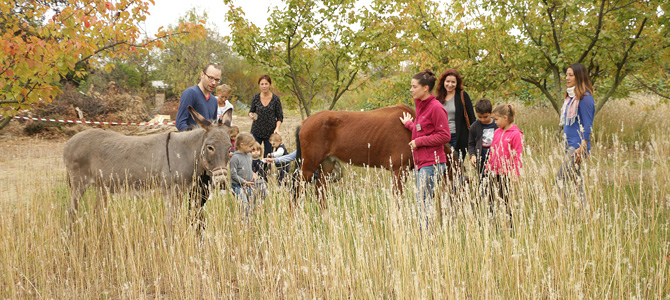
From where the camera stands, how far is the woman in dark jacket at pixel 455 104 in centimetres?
472

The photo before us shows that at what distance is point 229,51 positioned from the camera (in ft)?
103

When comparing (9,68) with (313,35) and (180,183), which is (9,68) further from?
(313,35)

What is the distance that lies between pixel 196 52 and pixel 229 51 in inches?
217

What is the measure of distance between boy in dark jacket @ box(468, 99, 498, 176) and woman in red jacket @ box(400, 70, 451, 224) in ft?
2.23

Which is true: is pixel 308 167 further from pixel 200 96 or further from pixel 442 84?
pixel 442 84

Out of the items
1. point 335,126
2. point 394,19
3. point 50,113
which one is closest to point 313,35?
point 394,19

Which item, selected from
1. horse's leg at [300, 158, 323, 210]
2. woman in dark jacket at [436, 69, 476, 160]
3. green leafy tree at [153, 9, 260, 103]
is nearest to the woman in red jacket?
woman in dark jacket at [436, 69, 476, 160]

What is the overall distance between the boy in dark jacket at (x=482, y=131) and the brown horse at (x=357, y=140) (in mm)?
726

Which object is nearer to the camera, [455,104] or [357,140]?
[455,104]

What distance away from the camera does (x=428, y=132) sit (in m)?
3.96

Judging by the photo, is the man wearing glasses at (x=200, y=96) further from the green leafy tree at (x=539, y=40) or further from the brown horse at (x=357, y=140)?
the green leafy tree at (x=539, y=40)

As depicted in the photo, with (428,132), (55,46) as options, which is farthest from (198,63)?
(428,132)

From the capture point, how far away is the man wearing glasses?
412cm

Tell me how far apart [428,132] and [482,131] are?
35.2 inches
